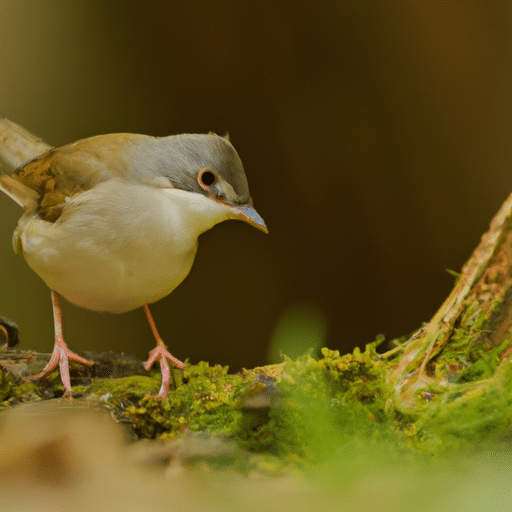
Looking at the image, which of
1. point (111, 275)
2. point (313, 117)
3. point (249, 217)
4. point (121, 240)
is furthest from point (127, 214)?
point (313, 117)

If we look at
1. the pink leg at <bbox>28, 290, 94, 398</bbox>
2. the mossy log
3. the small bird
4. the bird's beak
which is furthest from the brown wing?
the bird's beak

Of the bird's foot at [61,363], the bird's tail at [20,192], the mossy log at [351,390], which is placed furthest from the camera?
the bird's tail at [20,192]

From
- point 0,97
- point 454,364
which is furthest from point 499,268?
point 0,97

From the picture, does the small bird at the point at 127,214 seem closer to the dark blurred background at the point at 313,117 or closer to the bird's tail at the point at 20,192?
the bird's tail at the point at 20,192

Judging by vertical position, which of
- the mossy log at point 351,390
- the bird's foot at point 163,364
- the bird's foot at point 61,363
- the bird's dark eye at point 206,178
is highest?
the bird's dark eye at point 206,178

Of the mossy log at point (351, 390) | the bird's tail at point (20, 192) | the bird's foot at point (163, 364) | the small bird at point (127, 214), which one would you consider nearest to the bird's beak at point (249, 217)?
the small bird at point (127, 214)

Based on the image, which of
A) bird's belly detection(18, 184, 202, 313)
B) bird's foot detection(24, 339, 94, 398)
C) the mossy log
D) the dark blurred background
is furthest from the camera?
the dark blurred background

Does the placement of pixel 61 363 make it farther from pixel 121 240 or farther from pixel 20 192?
pixel 20 192

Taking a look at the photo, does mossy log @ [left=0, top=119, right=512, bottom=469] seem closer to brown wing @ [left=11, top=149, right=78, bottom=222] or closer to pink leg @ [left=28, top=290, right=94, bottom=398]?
pink leg @ [left=28, top=290, right=94, bottom=398]

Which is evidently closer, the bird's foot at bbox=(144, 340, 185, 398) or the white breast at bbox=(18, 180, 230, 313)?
the white breast at bbox=(18, 180, 230, 313)

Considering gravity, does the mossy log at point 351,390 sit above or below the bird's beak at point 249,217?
below
